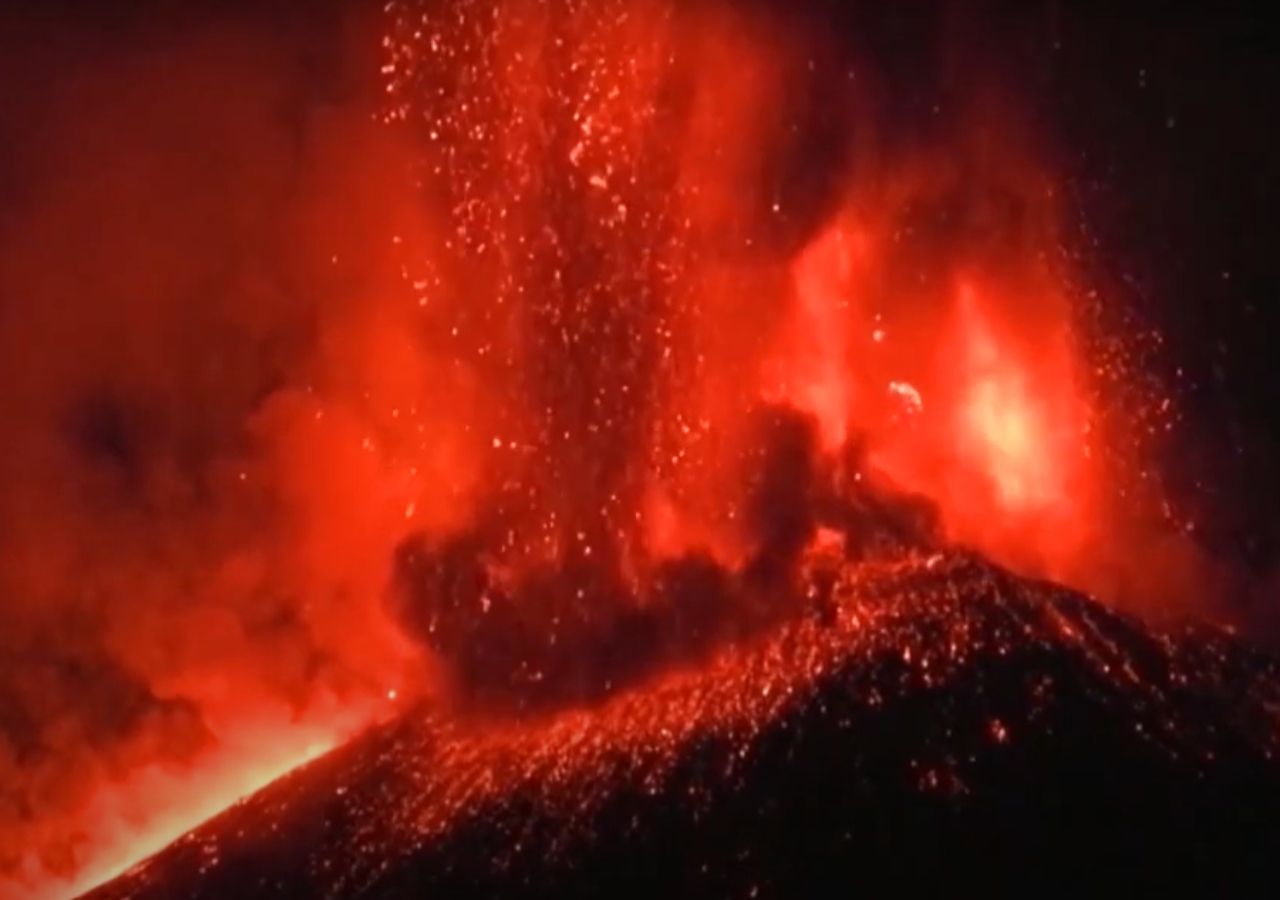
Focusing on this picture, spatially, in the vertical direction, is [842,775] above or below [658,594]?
below

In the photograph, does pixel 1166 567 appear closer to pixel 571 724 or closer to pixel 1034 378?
pixel 1034 378

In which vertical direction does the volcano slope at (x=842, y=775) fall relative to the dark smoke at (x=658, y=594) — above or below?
below

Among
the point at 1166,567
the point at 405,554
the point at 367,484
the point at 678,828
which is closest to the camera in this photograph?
the point at 678,828

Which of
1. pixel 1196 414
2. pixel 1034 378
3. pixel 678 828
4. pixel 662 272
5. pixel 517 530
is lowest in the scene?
pixel 678 828

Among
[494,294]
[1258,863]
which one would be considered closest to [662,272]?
[494,294]

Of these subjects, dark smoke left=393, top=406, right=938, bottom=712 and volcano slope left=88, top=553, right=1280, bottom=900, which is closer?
volcano slope left=88, top=553, right=1280, bottom=900

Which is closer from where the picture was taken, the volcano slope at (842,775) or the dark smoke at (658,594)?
the volcano slope at (842,775)

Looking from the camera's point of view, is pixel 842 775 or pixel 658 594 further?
pixel 658 594

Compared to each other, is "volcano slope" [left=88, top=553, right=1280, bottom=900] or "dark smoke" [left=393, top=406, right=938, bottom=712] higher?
"dark smoke" [left=393, top=406, right=938, bottom=712]
